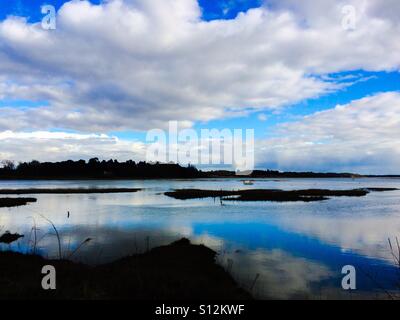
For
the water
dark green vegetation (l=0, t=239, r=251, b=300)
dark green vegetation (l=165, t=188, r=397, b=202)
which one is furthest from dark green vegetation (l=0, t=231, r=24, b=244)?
dark green vegetation (l=165, t=188, r=397, b=202)

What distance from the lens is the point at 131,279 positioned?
1623 cm

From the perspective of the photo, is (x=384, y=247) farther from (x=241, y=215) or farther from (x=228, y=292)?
(x=241, y=215)

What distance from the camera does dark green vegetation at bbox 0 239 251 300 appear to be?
13.8 m

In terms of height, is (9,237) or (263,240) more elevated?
(9,237)

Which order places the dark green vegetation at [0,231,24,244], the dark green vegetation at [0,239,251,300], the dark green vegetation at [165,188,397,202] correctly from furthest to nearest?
the dark green vegetation at [165,188,397,202], the dark green vegetation at [0,231,24,244], the dark green vegetation at [0,239,251,300]

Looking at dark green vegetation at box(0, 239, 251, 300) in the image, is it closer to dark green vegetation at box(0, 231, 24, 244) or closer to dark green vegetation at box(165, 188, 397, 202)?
dark green vegetation at box(0, 231, 24, 244)

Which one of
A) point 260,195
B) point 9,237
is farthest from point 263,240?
point 260,195

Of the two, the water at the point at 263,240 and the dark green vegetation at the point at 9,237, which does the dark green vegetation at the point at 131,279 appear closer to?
the water at the point at 263,240

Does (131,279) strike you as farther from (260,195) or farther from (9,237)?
(260,195)

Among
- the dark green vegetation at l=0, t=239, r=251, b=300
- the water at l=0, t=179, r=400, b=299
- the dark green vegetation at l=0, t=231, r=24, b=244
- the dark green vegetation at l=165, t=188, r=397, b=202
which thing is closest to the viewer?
the dark green vegetation at l=0, t=239, r=251, b=300
